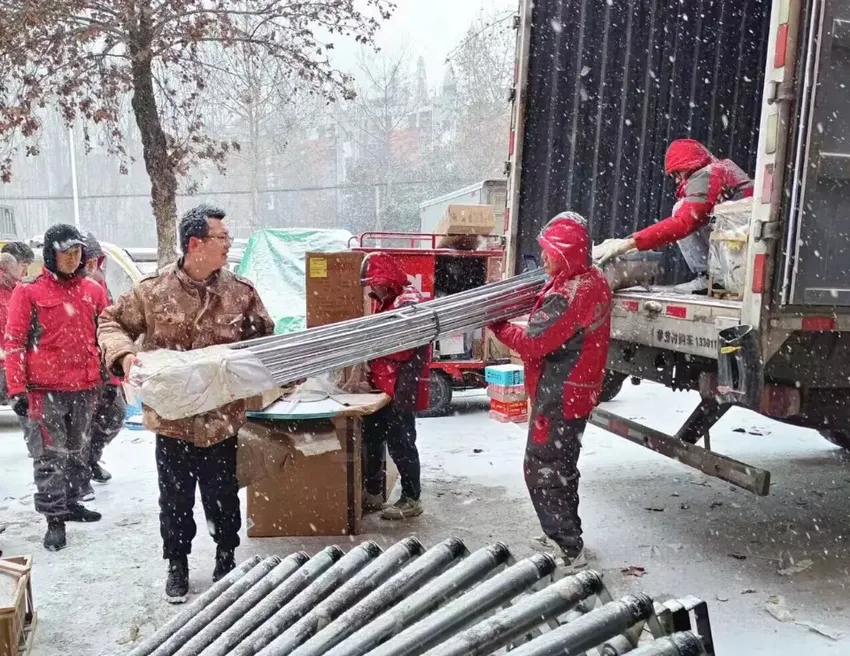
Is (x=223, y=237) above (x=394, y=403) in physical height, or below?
above

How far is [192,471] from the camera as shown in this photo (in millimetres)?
3551

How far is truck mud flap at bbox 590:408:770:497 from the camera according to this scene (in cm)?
358

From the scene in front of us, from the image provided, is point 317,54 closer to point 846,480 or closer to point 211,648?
point 846,480

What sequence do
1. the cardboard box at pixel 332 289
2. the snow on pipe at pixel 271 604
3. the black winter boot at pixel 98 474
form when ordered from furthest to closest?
the black winter boot at pixel 98 474
the cardboard box at pixel 332 289
the snow on pipe at pixel 271 604

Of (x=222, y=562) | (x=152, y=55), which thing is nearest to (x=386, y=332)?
(x=222, y=562)

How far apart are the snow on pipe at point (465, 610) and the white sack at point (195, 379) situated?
5.90ft

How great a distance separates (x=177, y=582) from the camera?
364 cm

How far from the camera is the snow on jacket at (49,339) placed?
4316 millimetres

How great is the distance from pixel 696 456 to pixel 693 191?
156 centimetres

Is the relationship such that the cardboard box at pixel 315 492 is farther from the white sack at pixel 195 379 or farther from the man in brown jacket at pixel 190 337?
the white sack at pixel 195 379

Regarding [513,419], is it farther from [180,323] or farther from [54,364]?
[180,323]

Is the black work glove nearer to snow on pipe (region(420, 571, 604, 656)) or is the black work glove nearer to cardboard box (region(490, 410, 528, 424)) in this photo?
snow on pipe (region(420, 571, 604, 656))

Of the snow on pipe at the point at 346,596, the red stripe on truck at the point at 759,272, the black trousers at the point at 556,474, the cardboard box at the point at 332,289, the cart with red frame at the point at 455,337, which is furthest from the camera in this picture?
the cart with red frame at the point at 455,337

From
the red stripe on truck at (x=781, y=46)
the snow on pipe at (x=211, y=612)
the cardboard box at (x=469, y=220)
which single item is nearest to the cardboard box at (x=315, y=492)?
the snow on pipe at (x=211, y=612)
